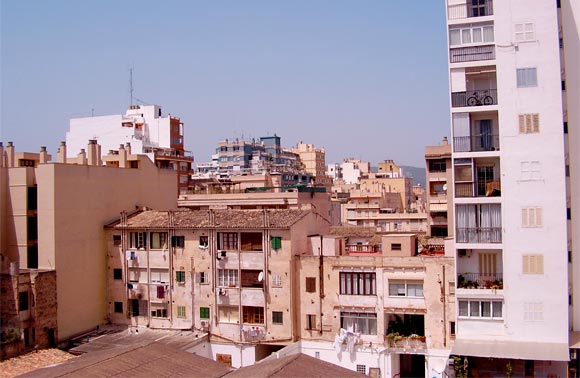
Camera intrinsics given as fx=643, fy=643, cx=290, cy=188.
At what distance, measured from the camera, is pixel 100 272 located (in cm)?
4141

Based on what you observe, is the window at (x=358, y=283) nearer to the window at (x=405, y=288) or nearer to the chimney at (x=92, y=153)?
the window at (x=405, y=288)

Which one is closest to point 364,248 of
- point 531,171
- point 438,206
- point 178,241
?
point 438,206

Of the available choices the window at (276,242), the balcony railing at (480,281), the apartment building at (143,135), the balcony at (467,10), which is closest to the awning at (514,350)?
the balcony railing at (480,281)

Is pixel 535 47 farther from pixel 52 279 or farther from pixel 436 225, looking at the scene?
pixel 52 279

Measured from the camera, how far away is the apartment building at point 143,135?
237 feet

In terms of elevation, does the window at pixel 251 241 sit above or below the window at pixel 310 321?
above

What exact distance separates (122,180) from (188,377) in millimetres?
19657

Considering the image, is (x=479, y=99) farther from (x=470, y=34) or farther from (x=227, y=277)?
(x=227, y=277)

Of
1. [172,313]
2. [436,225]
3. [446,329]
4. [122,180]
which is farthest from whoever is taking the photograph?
[436,225]

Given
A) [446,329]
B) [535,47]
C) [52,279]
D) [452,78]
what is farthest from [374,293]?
[52,279]

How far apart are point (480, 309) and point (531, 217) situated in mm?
5095

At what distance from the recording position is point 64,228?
1519 inches

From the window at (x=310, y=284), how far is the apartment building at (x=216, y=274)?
0.82 metres

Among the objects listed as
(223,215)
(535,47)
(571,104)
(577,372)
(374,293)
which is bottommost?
(577,372)
